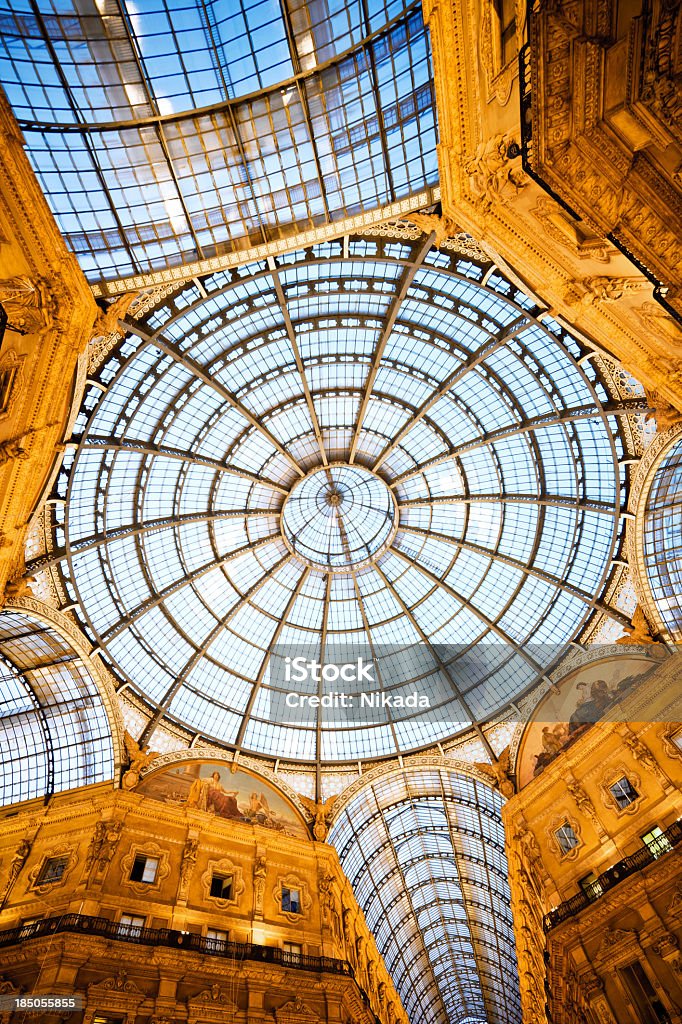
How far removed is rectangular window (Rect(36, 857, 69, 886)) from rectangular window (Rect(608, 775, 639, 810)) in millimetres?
21905

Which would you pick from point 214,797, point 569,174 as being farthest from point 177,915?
point 569,174

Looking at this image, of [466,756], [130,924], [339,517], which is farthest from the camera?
[339,517]

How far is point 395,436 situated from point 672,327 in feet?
63.8

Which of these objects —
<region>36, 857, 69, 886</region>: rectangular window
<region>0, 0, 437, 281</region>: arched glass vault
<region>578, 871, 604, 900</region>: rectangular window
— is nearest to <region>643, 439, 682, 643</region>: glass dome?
<region>578, 871, 604, 900</region>: rectangular window

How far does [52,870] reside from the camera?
25438 mm

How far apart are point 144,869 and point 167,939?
11.5 feet

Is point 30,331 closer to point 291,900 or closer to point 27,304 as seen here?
point 27,304

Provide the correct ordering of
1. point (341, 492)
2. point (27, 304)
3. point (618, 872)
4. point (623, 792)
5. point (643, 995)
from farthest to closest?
point (341, 492)
point (623, 792)
point (618, 872)
point (643, 995)
point (27, 304)

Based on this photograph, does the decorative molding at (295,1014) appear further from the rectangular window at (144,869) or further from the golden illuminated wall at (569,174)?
the golden illuminated wall at (569,174)

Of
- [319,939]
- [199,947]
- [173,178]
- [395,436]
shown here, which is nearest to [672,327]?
[173,178]

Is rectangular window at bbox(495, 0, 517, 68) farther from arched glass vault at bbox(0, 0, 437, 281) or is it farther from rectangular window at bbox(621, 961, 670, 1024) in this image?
rectangular window at bbox(621, 961, 670, 1024)

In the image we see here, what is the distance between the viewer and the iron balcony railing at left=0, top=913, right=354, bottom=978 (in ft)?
72.2

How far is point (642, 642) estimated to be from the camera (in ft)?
91.4

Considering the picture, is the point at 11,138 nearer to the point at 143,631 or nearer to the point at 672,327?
the point at 672,327
